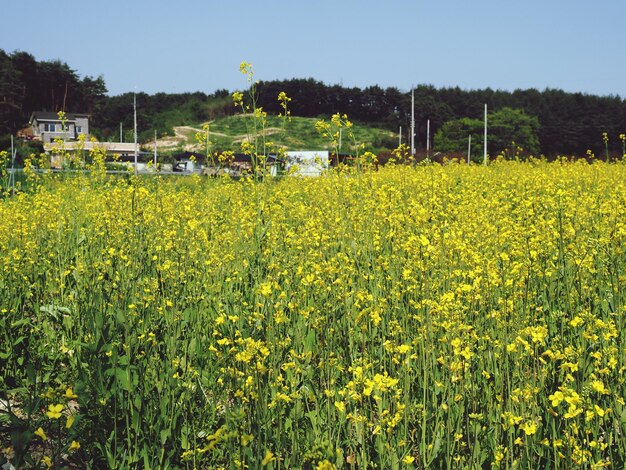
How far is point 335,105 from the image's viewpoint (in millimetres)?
96750

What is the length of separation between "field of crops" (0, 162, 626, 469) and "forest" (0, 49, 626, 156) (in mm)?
55276

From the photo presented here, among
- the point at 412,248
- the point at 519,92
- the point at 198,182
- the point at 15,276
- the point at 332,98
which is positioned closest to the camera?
the point at 412,248

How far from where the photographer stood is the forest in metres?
66.0

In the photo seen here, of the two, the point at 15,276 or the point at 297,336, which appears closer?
the point at 297,336

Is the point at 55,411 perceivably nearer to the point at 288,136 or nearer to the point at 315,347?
the point at 315,347

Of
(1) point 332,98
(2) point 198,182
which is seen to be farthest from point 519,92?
(2) point 198,182

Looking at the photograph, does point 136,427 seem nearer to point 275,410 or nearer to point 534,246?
point 275,410

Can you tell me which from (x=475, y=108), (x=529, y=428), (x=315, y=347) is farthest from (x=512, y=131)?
(x=529, y=428)

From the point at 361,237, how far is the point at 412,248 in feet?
3.94

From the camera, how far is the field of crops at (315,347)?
7.89 ft

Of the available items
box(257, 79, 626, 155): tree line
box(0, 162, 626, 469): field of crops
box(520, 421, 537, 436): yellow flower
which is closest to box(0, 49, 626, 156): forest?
box(257, 79, 626, 155): tree line

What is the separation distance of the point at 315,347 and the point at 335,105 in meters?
95.5

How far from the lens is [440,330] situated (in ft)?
10.7

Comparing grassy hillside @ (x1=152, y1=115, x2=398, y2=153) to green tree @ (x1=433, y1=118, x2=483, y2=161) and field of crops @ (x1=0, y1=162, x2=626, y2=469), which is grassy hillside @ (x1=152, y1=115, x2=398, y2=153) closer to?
green tree @ (x1=433, y1=118, x2=483, y2=161)
